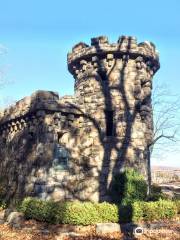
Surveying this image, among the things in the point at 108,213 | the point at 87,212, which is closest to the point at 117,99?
the point at 108,213

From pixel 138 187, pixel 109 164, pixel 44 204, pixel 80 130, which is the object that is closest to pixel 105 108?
pixel 80 130

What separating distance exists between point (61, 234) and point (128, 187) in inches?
171

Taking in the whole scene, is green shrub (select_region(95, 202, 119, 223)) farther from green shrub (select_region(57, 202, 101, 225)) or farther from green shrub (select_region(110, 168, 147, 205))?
green shrub (select_region(110, 168, 147, 205))

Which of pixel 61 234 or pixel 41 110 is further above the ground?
pixel 41 110

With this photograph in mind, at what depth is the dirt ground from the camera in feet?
37.6

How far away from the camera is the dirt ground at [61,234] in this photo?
451 inches

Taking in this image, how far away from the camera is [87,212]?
41.4 feet

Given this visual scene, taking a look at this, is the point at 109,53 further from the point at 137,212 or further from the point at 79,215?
the point at 79,215

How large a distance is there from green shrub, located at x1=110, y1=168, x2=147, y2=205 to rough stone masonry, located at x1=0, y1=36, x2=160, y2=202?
41 cm

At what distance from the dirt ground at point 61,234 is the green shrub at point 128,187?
103 inches

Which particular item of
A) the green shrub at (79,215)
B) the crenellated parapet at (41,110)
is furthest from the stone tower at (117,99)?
the green shrub at (79,215)

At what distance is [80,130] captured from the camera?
16391mm

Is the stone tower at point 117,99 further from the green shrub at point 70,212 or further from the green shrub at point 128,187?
the green shrub at point 70,212

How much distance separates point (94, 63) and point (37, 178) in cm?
672
